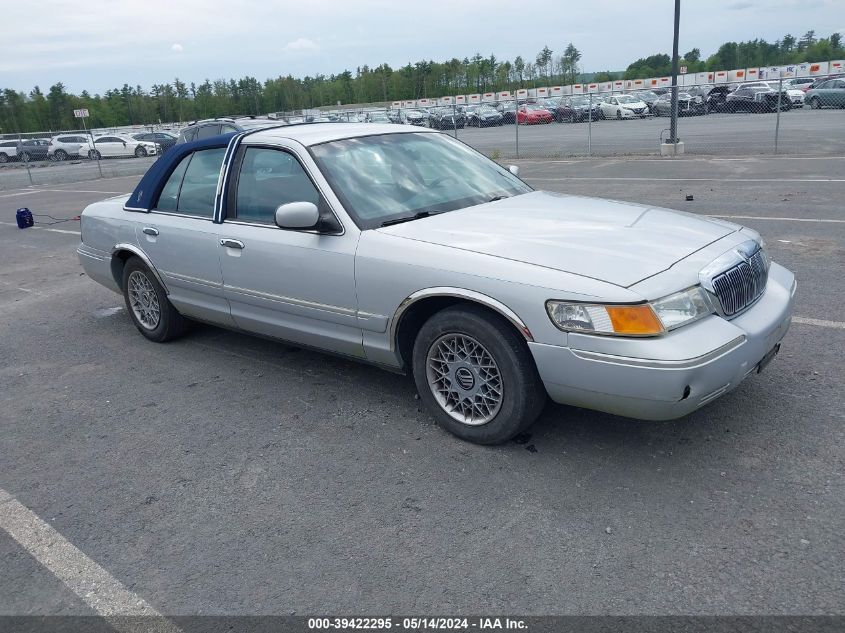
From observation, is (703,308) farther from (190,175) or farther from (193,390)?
(190,175)

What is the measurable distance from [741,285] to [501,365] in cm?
128

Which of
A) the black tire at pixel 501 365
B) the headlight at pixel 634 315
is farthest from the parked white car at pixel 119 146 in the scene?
the headlight at pixel 634 315

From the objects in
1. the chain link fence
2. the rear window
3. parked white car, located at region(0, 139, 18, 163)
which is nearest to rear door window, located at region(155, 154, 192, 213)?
the chain link fence

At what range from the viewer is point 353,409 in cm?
447

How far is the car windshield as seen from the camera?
4.34 m

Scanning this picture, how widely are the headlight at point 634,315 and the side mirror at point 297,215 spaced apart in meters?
1.48

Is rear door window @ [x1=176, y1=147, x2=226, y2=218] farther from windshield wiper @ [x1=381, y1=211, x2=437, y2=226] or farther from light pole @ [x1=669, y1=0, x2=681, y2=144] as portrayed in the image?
light pole @ [x1=669, y1=0, x2=681, y2=144]

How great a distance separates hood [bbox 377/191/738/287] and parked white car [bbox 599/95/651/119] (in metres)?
36.8

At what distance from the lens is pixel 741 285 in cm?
370

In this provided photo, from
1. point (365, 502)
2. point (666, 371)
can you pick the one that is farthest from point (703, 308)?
point (365, 502)

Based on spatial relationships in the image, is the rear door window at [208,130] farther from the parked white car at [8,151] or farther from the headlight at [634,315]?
the parked white car at [8,151]

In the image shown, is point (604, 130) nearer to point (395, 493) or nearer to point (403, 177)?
point (403, 177)

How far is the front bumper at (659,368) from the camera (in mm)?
3199

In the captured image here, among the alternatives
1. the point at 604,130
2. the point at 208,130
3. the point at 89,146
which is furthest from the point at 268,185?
the point at 89,146
